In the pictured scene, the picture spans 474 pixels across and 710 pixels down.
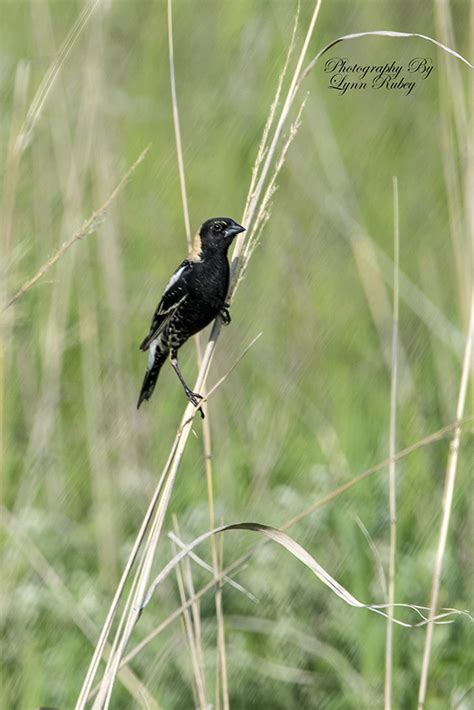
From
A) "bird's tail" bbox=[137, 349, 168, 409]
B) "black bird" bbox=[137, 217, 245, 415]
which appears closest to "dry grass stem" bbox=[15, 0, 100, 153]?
"black bird" bbox=[137, 217, 245, 415]

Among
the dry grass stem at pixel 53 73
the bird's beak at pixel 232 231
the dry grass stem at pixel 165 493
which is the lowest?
the dry grass stem at pixel 165 493

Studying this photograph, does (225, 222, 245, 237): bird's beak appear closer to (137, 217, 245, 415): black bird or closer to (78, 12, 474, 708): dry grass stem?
(137, 217, 245, 415): black bird

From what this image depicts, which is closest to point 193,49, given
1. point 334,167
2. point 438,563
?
point 334,167

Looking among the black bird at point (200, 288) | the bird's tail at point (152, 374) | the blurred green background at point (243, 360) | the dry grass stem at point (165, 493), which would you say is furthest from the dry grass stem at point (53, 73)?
the bird's tail at point (152, 374)

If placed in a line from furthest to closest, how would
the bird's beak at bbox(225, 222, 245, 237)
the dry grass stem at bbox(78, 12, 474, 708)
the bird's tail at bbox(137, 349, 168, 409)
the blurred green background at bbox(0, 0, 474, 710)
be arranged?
the bird's tail at bbox(137, 349, 168, 409)
the blurred green background at bbox(0, 0, 474, 710)
the bird's beak at bbox(225, 222, 245, 237)
the dry grass stem at bbox(78, 12, 474, 708)

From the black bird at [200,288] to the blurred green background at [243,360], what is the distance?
0.43 metres

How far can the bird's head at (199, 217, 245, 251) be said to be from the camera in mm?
2613

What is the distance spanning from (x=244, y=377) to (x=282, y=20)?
1.54m

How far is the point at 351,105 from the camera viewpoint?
520cm

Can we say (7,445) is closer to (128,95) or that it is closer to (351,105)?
(128,95)

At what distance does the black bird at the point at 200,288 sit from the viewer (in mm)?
2508

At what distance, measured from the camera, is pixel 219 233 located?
104 inches

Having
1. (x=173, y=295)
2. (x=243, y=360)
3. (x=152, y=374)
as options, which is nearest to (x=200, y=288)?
(x=173, y=295)

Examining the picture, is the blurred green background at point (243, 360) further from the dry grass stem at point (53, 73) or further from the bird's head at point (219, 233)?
the bird's head at point (219, 233)
